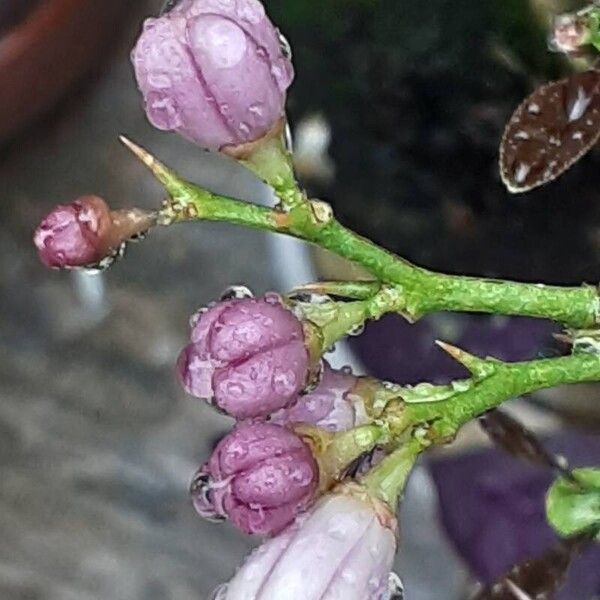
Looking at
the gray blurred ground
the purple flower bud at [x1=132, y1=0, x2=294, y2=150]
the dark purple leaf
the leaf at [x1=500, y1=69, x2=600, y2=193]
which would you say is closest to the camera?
the purple flower bud at [x1=132, y1=0, x2=294, y2=150]

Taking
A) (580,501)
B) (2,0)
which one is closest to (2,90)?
(2,0)

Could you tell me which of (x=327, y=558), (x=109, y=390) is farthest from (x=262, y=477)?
(x=109, y=390)

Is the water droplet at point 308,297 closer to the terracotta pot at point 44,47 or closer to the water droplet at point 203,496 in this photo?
the water droplet at point 203,496

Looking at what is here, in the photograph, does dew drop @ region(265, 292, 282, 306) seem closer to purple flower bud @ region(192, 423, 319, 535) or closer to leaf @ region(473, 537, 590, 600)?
purple flower bud @ region(192, 423, 319, 535)

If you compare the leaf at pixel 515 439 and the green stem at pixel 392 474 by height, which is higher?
the green stem at pixel 392 474

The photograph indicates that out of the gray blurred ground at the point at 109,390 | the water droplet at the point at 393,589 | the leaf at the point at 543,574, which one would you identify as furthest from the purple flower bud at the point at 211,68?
the gray blurred ground at the point at 109,390

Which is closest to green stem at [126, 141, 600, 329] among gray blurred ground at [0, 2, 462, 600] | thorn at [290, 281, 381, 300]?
thorn at [290, 281, 381, 300]

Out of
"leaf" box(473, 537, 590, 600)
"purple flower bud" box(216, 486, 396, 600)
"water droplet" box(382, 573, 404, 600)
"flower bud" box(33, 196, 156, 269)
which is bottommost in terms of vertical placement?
"leaf" box(473, 537, 590, 600)

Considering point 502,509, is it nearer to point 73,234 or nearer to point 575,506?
point 575,506

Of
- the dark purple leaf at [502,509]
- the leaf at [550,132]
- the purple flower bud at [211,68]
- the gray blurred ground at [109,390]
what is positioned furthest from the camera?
the gray blurred ground at [109,390]
